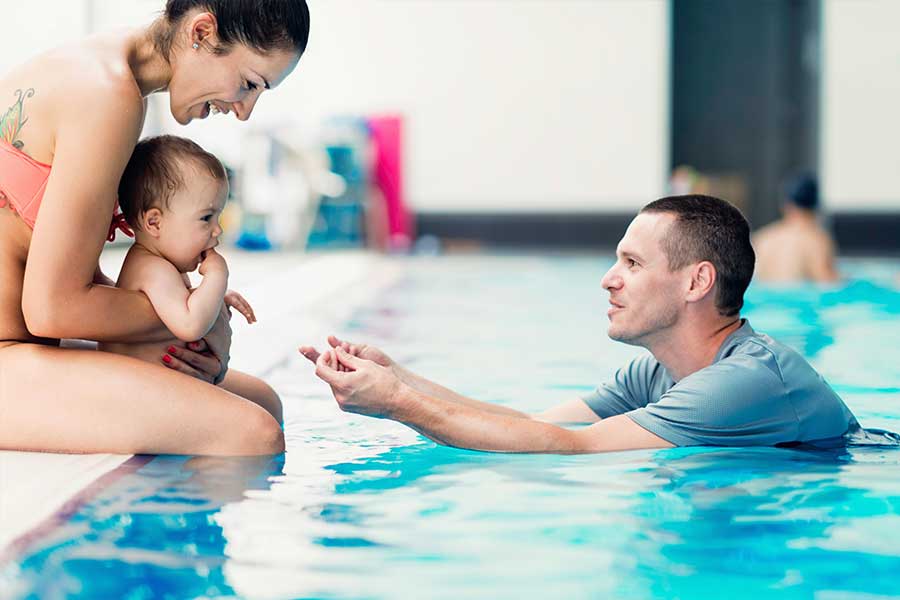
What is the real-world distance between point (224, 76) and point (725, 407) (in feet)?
4.85

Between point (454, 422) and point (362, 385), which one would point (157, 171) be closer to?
point (362, 385)

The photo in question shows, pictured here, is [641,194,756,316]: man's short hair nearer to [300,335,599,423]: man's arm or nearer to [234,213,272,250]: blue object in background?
[300,335,599,423]: man's arm

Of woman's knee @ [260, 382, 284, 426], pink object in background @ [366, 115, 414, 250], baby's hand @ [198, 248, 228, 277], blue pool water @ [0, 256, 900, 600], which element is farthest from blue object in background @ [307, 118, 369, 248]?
baby's hand @ [198, 248, 228, 277]

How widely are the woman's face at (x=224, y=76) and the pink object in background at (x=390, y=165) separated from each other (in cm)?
1266

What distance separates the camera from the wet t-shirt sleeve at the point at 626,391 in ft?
12.2

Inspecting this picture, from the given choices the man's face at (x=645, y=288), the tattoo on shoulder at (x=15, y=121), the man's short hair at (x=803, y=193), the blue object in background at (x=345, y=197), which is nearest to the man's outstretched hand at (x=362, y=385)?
the man's face at (x=645, y=288)

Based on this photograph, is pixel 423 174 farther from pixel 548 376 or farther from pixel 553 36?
pixel 548 376

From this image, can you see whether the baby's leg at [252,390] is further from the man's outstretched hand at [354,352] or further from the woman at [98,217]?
the woman at [98,217]

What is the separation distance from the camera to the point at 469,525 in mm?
2613

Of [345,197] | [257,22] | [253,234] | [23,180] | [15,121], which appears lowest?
[253,234]

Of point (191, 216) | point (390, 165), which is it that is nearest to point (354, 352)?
point (191, 216)

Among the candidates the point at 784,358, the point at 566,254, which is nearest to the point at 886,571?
the point at 784,358

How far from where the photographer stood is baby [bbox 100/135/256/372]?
3090 millimetres

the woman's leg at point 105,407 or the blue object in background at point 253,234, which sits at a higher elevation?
the woman's leg at point 105,407
